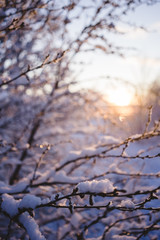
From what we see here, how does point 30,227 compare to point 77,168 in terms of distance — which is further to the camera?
point 77,168

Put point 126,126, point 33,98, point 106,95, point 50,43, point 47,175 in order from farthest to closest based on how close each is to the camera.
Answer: point 33,98, point 50,43, point 106,95, point 126,126, point 47,175

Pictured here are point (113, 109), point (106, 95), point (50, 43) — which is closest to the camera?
point (113, 109)

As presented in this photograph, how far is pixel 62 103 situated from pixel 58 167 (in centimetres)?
321

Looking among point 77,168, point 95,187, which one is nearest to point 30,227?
point 95,187

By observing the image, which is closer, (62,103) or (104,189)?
(104,189)

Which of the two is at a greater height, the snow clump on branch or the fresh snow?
the snow clump on branch

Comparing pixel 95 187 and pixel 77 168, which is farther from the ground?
pixel 95 187

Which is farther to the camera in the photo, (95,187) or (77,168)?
(77,168)

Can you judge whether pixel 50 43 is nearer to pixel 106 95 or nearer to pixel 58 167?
pixel 106 95

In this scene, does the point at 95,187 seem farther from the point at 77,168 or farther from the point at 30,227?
the point at 77,168

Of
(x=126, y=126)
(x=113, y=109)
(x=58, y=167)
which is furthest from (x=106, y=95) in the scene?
(x=58, y=167)

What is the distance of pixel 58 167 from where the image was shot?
7.20ft

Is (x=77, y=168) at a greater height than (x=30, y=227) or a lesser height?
lesser

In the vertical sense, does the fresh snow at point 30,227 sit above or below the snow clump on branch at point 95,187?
below
